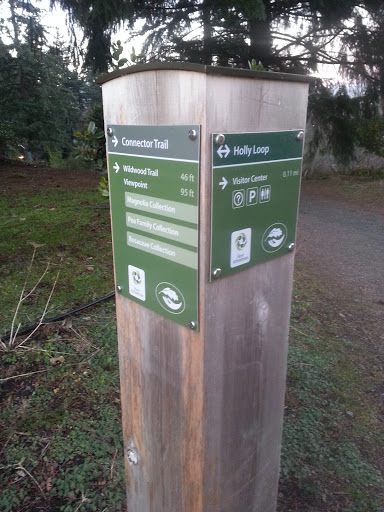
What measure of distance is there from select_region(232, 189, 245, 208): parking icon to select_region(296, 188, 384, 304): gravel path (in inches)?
Result: 141

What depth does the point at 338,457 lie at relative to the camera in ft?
7.48

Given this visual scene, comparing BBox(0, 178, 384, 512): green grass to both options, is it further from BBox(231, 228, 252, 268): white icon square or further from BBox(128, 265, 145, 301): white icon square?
BBox(231, 228, 252, 268): white icon square

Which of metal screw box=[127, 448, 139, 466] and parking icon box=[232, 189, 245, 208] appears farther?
metal screw box=[127, 448, 139, 466]

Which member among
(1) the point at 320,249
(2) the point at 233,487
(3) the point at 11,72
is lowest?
(1) the point at 320,249

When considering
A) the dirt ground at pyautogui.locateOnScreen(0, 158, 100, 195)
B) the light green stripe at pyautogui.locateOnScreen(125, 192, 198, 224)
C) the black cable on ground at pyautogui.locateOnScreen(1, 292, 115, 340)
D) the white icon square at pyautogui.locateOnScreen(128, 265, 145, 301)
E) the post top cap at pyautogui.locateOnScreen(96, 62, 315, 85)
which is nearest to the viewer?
the post top cap at pyautogui.locateOnScreen(96, 62, 315, 85)

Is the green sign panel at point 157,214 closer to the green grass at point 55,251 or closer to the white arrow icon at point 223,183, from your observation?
the white arrow icon at point 223,183

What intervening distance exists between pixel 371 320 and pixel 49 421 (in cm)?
287

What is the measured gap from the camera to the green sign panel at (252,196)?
1.09 meters

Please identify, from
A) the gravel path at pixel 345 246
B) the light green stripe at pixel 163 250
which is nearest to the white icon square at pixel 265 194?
the light green stripe at pixel 163 250

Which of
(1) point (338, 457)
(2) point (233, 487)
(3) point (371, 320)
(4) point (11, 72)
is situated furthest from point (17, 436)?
(4) point (11, 72)

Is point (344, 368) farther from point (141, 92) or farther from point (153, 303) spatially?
point (141, 92)

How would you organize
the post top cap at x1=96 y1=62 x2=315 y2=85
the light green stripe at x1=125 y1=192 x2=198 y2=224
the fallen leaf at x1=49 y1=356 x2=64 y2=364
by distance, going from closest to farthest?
the post top cap at x1=96 y1=62 x2=315 y2=85, the light green stripe at x1=125 y1=192 x2=198 y2=224, the fallen leaf at x1=49 y1=356 x2=64 y2=364

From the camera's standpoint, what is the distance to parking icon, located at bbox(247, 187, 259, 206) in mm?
1176

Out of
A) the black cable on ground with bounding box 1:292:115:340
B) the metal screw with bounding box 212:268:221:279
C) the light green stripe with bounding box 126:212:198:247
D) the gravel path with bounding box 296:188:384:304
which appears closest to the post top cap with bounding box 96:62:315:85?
the light green stripe with bounding box 126:212:198:247
